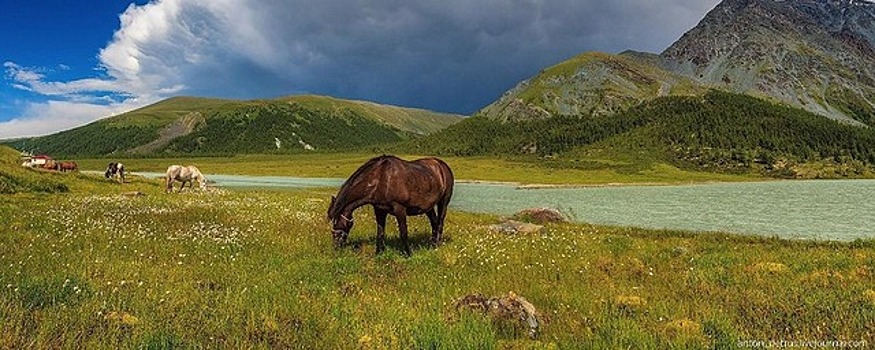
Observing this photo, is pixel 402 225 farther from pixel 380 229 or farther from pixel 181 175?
pixel 181 175

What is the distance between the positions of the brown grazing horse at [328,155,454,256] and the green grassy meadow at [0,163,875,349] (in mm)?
894

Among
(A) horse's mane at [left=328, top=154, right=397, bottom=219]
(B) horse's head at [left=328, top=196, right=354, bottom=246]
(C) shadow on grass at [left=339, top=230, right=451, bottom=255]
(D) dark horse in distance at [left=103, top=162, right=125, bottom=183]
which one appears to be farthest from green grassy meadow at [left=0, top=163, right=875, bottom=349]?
(D) dark horse in distance at [left=103, top=162, right=125, bottom=183]

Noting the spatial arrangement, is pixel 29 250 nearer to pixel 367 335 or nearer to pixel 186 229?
pixel 186 229

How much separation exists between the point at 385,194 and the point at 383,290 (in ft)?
16.6

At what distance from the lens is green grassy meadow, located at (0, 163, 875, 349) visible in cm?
756

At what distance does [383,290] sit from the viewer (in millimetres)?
11789

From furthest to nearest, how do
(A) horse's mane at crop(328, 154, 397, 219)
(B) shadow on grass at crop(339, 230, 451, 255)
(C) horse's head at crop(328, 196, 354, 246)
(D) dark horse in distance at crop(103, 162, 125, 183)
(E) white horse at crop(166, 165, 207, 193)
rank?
1. (D) dark horse in distance at crop(103, 162, 125, 183)
2. (E) white horse at crop(166, 165, 207, 193)
3. (B) shadow on grass at crop(339, 230, 451, 255)
4. (C) horse's head at crop(328, 196, 354, 246)
5. (A) horse's mane at crop(328, 154, 397, 219)

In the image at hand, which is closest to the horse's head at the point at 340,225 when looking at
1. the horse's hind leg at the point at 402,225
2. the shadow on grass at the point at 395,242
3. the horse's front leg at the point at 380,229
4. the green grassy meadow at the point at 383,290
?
the shadow on grass at the point at 395,242

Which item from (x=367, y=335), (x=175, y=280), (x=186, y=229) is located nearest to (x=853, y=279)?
(x=367, y=335)

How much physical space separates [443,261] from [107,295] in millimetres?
8755

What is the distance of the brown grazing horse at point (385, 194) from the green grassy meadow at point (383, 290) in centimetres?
89

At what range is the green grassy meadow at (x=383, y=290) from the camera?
24.8 ft

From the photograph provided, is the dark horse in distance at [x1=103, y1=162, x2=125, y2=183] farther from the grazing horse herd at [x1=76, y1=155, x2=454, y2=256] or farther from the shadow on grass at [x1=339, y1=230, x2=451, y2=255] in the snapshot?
the grazing horse herd at [x1=76, y1=155, x2=454, y2=256]

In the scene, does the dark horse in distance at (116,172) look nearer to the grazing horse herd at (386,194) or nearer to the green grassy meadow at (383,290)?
the green grassy meadow at (383,290)
